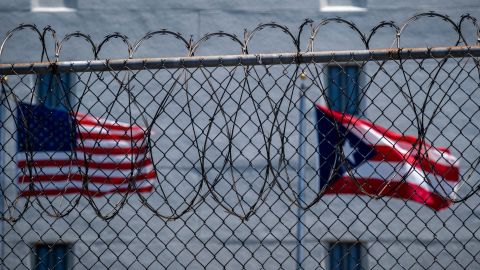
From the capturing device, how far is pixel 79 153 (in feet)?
34.6

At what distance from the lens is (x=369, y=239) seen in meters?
14.7

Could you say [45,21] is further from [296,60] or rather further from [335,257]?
[296,60]

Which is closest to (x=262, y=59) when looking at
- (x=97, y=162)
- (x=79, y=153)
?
(x=97, y=162)

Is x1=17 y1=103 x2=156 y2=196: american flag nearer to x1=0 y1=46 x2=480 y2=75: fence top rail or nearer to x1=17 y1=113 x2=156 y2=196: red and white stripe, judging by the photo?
x1=17 y1=113 x2=156 y2=196: red and white stripe

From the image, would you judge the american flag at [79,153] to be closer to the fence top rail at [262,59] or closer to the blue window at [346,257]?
the fence top rail at [262,59]

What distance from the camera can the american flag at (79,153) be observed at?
14.2 ft

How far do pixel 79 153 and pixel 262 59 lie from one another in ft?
22.3

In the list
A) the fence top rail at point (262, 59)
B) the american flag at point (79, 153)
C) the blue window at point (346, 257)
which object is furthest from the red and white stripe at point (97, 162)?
the blue window at point (346, 257)

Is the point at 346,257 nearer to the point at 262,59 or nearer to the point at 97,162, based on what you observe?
the point at 97,162

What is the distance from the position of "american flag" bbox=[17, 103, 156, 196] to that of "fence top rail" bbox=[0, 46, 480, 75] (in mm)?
244

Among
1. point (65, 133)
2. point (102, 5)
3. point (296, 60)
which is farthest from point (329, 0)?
point (296, 60)

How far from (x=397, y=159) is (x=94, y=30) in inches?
288

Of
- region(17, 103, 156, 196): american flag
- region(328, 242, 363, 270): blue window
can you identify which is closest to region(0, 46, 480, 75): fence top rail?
region(17, 103, 156, 196): american flag

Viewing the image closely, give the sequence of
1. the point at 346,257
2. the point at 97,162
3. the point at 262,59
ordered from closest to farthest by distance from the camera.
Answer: the point at 262,59
the point at 97,162
the point at 346,257
